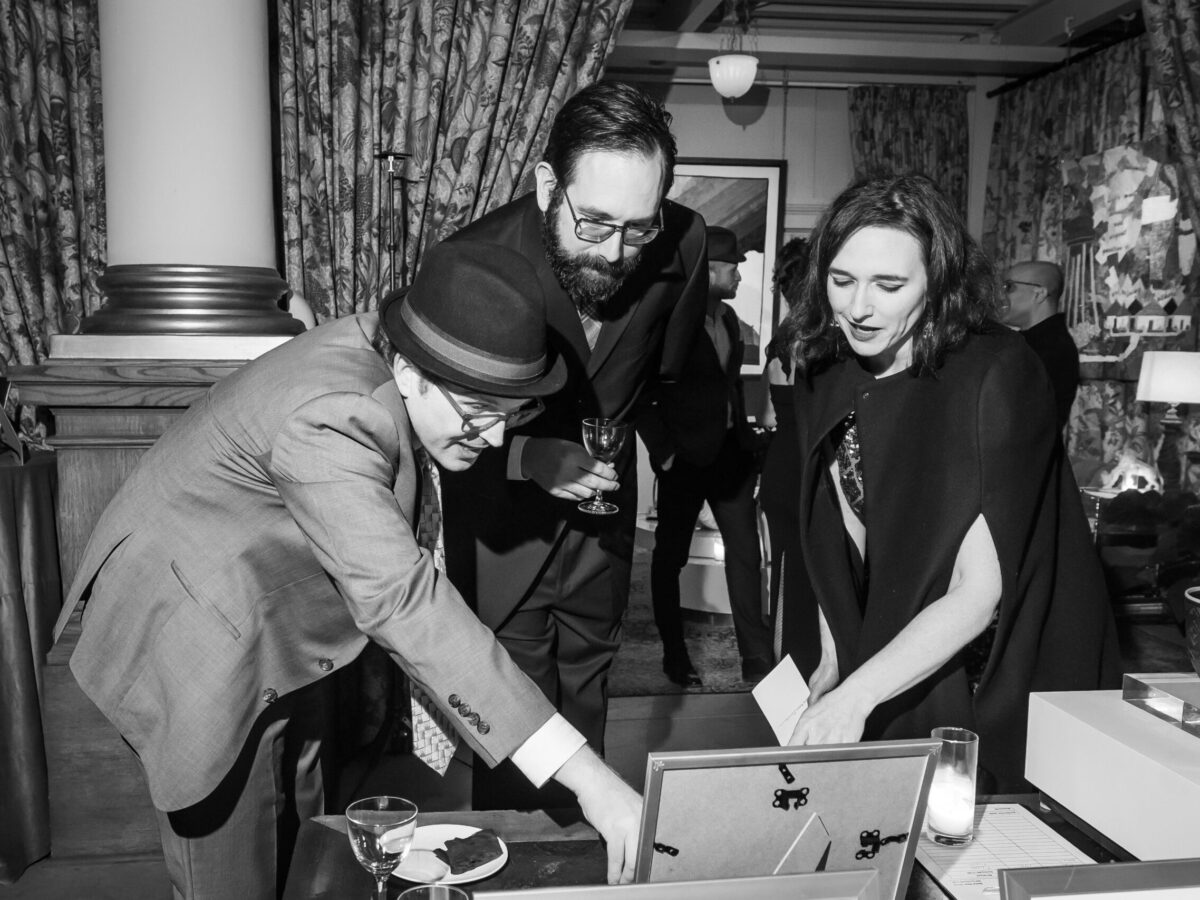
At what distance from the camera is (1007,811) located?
1.29m

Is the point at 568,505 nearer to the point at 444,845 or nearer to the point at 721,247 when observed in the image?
the point at 444,845

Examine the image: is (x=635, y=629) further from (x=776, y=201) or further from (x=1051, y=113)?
(x=1051, y=113)

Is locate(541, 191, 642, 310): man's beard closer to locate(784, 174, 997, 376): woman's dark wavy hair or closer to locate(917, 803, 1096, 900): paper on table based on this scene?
locate(784, 174, 997, 376): woman's dark wavy hair

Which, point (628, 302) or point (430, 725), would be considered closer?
point (430, 725)

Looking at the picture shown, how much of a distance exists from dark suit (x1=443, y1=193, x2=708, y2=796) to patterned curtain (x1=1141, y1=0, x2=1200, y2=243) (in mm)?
4384

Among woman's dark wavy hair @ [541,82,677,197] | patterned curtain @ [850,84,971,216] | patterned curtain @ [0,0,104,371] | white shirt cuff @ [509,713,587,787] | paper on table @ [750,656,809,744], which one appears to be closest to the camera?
white shirt cuff @ [509,713,587,787]

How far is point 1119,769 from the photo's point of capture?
1140mm

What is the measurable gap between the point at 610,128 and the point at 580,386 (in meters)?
0.48

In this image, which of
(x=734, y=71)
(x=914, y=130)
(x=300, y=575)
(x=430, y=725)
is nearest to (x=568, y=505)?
(x=430, y=725)

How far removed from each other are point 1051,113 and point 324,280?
528cm

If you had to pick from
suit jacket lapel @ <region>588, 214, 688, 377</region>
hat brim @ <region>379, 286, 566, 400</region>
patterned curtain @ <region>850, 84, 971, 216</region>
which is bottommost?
hat brim @ <region>379, 286, 566, 400</region>

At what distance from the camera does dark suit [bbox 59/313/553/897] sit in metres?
1.21

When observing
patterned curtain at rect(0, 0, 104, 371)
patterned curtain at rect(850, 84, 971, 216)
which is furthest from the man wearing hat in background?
patterned curtain at rect(850, 84, 971, 216)

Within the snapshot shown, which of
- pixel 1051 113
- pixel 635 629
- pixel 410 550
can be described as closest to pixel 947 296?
pixel 410 550
